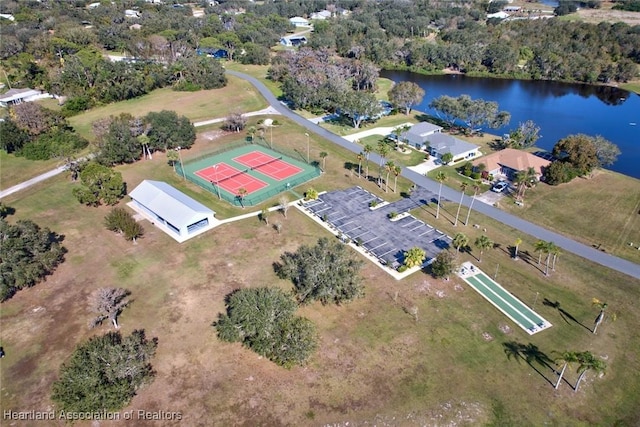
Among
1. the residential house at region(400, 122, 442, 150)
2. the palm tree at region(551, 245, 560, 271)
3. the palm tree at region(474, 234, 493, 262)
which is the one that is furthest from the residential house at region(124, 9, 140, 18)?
the palm tree at region(551, 245, 560, 271)

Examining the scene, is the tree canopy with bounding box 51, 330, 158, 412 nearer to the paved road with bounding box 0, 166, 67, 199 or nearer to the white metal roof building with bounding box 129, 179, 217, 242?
the white metal roof building with bounding box 129, 179, 217, 242

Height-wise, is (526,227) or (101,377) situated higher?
(101,377)

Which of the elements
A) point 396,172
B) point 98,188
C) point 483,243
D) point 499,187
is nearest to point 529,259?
point 483,243

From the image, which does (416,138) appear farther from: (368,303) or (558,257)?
(368,303)

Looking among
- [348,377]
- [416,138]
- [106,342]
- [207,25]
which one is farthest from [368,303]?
[207,25]

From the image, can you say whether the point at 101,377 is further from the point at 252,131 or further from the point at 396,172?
the point at 252,131

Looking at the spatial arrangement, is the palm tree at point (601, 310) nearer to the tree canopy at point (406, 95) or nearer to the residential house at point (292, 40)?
the tree canopy at point (406, 95)
